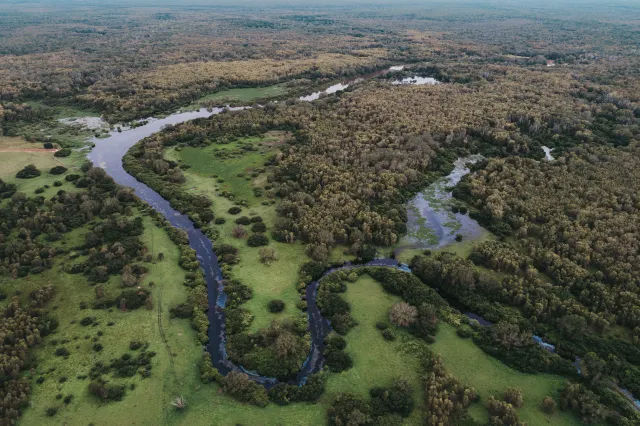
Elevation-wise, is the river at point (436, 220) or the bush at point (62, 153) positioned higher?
the bush at point (62, 153)

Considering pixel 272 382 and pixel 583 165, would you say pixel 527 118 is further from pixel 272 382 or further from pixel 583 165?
pixel 272 382

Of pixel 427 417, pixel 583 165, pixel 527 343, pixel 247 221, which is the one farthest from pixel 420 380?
pixel 583 165

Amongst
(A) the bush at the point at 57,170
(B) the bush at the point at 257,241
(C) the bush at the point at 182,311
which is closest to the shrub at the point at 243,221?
(B) the bush at the point at 257,241

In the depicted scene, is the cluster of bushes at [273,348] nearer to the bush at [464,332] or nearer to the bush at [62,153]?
the bush at [464,332]

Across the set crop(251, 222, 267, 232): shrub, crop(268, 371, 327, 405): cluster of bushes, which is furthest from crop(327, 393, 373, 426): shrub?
crop(251, 222, 267, 232): shrub

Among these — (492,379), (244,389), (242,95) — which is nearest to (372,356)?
(492,379)
